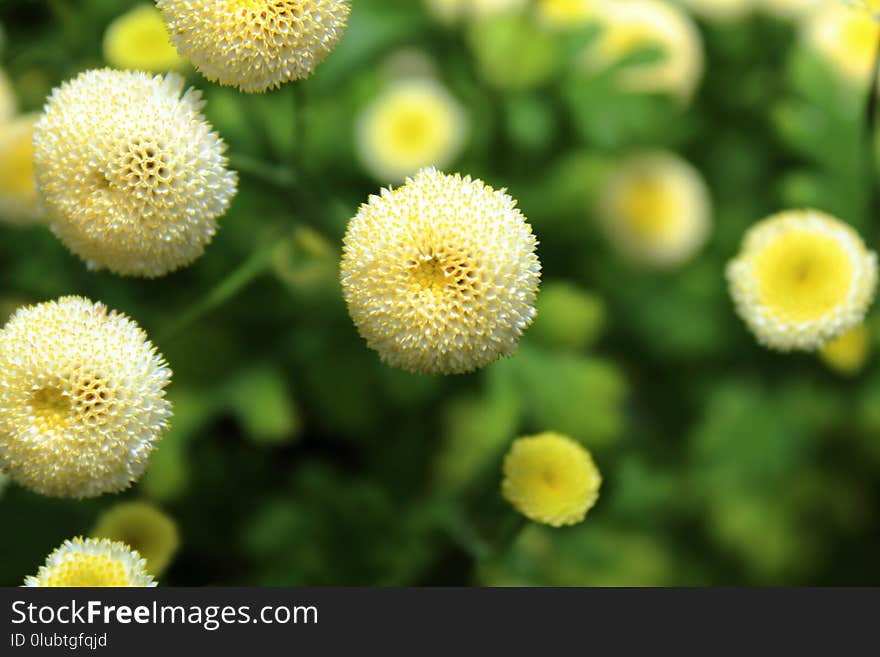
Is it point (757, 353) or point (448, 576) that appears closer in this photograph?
point (448, 576)

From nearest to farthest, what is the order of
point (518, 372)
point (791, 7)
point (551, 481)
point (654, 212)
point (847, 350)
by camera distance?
point (551, 481)
point (847, 350)
point (518, 372)
point (654, 212)
point (791, 7)

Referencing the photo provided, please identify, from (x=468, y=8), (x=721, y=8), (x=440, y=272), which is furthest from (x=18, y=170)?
(x=721, y=8)

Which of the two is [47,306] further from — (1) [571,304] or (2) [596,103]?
(2) [596,103]

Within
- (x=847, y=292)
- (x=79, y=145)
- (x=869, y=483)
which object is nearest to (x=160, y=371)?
(x=79, y=145)

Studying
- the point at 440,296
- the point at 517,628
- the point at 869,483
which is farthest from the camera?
the point at 869,483

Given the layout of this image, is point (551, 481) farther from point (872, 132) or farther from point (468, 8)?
point (468, 8)

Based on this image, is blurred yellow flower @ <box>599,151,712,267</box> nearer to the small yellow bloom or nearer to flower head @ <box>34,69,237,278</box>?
the small yellow bloom
